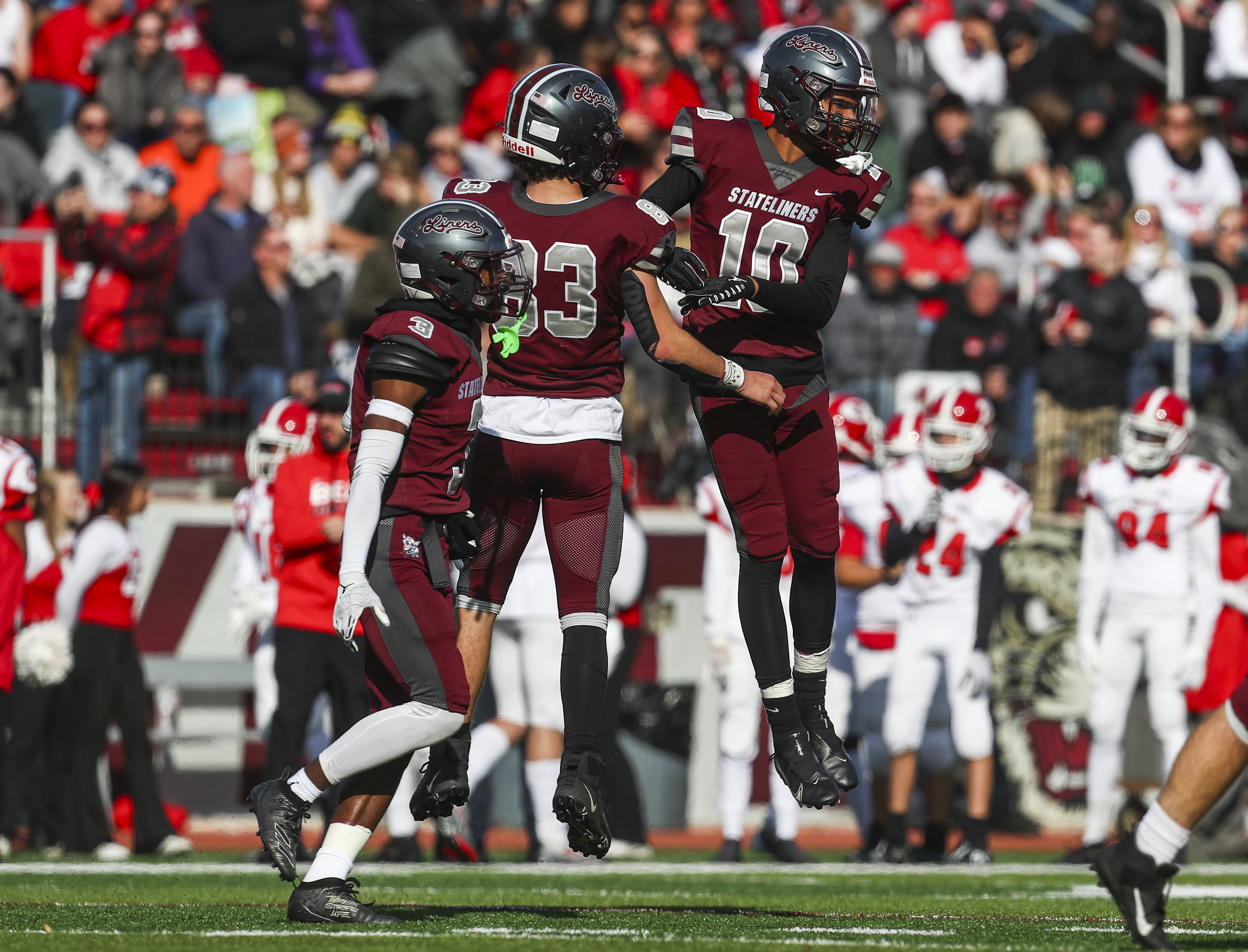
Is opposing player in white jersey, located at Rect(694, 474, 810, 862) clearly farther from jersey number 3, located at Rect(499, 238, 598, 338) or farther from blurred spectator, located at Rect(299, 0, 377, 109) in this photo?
blurred spectator, located at Rect(299, 0, 377, 109)

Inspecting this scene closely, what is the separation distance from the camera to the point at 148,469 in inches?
472

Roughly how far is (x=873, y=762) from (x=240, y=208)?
5447 millimetres

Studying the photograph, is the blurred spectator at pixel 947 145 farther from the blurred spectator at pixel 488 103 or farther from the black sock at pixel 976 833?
the black sock at pixel 976 833

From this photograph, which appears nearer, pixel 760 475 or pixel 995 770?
pixel 760 475

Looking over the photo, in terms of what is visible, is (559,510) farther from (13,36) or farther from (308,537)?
(13,36)

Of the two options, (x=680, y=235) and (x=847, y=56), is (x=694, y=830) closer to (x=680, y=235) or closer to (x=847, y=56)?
(x=680, y=235)

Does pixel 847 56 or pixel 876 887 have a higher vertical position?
pixel 847 56

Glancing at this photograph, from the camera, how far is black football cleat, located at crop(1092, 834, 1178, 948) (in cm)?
546

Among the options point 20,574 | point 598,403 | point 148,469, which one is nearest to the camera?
point 598,403

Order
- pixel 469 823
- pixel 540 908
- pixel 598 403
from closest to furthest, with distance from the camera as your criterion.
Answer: pixel 598 403 < pixel 540 908 < pixel 469 823

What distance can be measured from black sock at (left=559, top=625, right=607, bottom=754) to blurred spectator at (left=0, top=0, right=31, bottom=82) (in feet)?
29.8

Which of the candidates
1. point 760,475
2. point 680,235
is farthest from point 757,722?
point 760,475

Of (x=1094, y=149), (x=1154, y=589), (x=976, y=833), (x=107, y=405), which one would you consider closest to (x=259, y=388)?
(x=107, y=405)

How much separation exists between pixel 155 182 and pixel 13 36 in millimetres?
2665
